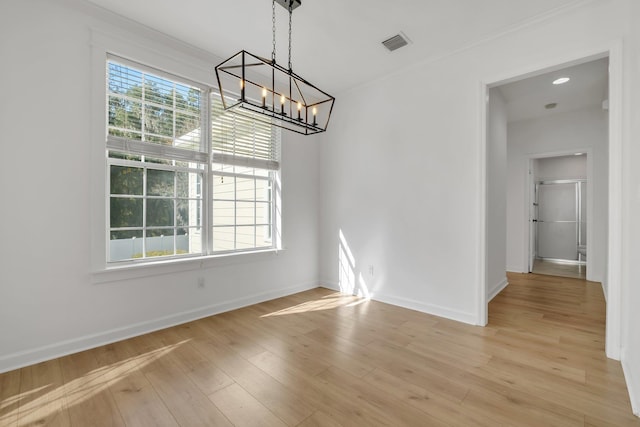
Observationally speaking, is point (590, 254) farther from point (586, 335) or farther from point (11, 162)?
point (11, 162)

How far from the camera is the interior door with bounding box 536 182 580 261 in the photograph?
7062mm

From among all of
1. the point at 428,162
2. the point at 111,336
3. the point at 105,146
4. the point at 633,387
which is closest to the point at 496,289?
the point at 428,162

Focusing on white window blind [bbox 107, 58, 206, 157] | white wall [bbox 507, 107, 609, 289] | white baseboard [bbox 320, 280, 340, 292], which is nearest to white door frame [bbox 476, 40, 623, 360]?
white wall [bbox 507, 107, 609, 289]

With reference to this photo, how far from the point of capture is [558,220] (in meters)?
7.25

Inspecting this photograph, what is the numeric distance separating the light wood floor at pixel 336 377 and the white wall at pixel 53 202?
24 cm

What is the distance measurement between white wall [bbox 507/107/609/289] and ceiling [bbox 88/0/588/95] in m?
3.35

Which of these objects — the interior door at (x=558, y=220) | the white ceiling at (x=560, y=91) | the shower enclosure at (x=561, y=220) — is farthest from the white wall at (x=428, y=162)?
the interior door at (x=558, y=220)

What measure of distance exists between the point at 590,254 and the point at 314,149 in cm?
520

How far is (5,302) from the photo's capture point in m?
2.25

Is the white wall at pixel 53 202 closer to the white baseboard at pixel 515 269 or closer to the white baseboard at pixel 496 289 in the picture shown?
the white baseboard at pixel 496 289

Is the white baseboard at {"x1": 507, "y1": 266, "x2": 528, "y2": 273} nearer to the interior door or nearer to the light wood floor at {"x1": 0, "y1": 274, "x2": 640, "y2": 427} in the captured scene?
the interior door

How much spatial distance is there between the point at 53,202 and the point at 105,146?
0.64 meters

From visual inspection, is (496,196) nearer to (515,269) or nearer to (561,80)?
(561,80)

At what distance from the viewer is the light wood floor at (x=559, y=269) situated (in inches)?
223
